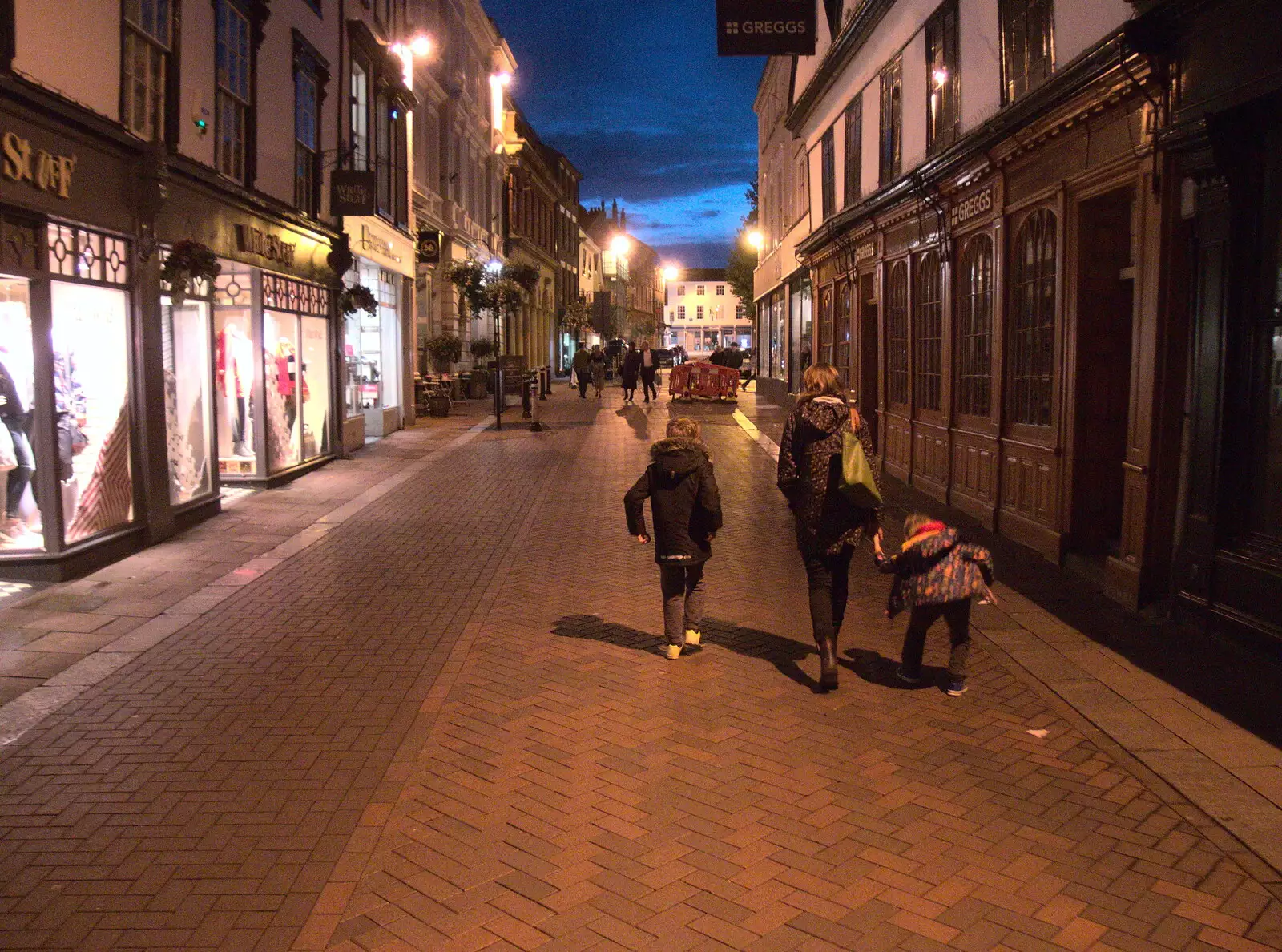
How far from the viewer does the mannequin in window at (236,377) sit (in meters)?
13.5

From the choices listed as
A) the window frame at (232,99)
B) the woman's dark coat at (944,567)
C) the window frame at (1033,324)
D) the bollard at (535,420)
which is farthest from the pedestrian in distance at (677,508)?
the bollard at (535,420)

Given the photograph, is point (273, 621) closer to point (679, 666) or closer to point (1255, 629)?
point (679, 666)

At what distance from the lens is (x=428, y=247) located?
2494cm

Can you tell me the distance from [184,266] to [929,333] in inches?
335

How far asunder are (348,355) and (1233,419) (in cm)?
1545

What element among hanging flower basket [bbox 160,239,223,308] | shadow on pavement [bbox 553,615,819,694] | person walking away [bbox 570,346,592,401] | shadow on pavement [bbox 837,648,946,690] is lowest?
shadow on pavement [bbox 837,648,946,690]

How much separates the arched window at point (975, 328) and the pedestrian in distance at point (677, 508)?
222 inches

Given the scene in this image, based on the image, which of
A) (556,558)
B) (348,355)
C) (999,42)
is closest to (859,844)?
(556,558)

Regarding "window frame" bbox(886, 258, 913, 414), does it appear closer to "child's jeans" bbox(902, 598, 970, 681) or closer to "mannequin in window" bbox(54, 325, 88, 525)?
"child's jeans" bbox(902, 598, 970, 681)

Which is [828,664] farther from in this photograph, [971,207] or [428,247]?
[428,247]

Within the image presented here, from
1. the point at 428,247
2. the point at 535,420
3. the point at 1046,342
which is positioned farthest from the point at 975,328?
the point at 428,247

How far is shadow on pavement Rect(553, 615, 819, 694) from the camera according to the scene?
6.96 meters

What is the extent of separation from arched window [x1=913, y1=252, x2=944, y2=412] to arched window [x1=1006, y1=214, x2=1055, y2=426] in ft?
7.18

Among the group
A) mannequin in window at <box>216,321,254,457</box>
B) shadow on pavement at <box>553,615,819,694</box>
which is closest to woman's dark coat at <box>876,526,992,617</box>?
shadow on pavement at <box>553,615,819,694</box>
